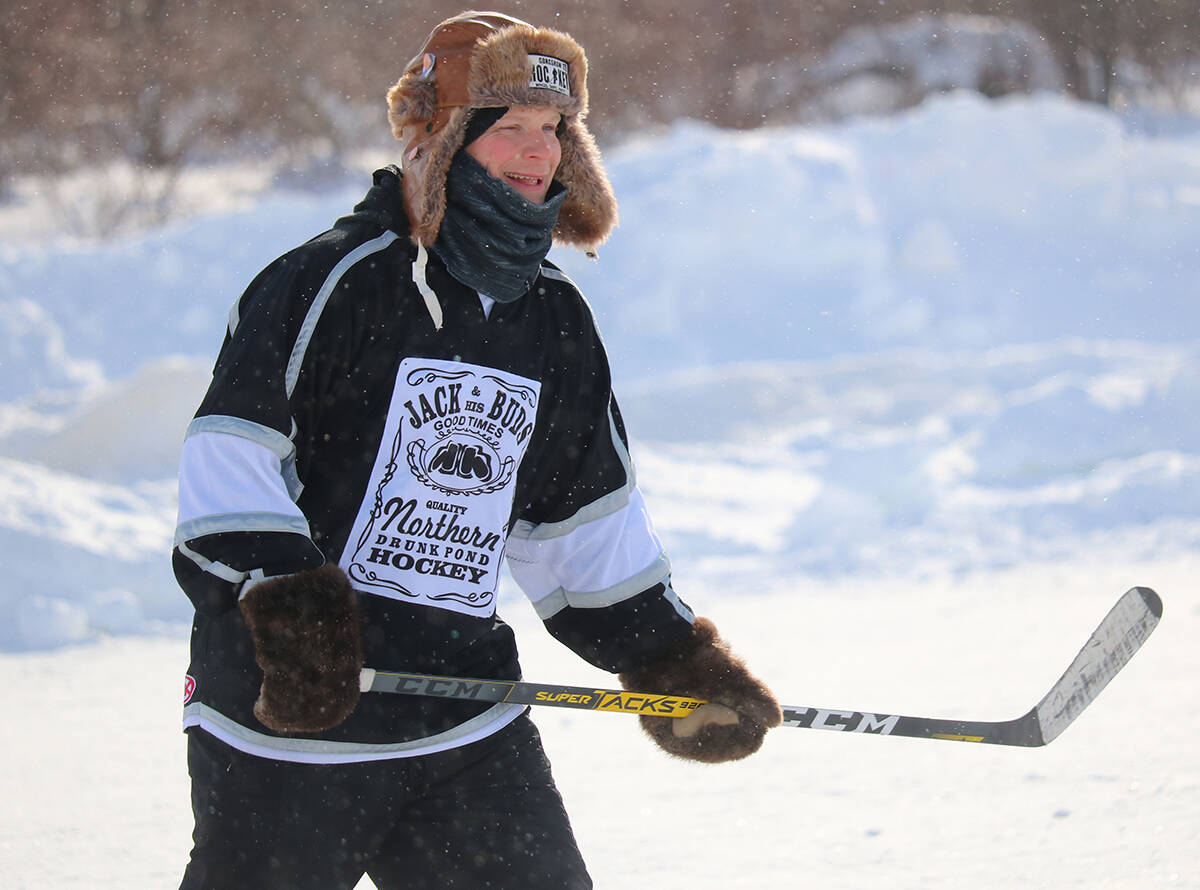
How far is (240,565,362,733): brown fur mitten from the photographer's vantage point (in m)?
1.65

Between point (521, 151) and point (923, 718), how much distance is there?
43.4 inches

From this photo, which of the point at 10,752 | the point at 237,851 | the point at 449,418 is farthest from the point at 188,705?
the point at 10,752

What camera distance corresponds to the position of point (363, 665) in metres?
1.84

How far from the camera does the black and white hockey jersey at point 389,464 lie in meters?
1.70

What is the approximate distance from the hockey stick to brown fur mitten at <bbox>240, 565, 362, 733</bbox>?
0.15 meters

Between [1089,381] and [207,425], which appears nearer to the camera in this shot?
[207,425]

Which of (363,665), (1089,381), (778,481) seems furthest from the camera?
(1089,381)

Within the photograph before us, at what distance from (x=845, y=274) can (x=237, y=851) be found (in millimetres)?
10755

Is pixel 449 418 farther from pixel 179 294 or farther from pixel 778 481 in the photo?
pixel 179 294

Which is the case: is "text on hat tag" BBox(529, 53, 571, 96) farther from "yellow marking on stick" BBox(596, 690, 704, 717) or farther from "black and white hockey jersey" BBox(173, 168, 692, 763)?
"yellow marking on stick" BBox(596, 690, 704, 717)

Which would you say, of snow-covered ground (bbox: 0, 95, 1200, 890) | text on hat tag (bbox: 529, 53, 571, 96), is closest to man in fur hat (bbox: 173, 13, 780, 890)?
text on hat tag (bbox: 529, 53, 571, 96)

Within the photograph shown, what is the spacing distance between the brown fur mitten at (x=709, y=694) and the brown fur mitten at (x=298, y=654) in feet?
1.95

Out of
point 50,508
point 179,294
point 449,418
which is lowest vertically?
point 179,294

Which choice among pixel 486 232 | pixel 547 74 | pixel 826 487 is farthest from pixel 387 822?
pixel 826 487
